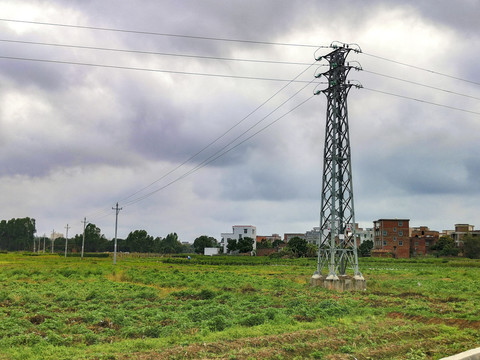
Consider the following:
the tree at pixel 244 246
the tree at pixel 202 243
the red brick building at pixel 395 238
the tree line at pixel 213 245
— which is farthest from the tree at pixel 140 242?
the red brick building at pixel 395 238

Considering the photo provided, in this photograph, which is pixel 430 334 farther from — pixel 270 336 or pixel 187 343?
pixel 187 343

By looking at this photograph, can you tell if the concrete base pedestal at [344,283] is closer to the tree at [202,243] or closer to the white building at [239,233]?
the tree at [202,243]

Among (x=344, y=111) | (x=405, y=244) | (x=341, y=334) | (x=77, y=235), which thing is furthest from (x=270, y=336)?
(x=77, y=235)

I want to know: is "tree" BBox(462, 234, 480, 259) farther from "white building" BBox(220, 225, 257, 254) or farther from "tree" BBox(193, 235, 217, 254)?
"tree" BBox(193, 235, 217, 254)

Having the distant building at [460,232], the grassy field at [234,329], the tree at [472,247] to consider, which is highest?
the distant building at [460,232]

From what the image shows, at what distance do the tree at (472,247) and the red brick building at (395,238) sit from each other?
15.1 metres

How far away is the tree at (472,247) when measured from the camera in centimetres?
11250

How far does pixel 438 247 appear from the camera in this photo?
405 ft

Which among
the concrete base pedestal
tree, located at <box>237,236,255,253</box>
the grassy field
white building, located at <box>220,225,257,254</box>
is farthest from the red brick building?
the grassy field

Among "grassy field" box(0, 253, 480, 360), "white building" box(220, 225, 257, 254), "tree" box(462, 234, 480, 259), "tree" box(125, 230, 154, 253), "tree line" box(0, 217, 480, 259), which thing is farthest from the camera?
"tree" box(125, 230, 154, 253)

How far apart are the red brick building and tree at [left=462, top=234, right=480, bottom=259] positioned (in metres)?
15.1

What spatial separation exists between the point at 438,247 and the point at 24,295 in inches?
4676

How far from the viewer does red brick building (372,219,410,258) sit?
123906mm

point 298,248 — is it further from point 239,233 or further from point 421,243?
point 239,233
